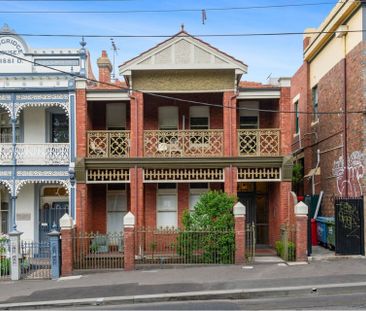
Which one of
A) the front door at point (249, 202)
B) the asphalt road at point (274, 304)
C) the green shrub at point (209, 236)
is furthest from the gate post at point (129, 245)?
the front door at point (249, 202)

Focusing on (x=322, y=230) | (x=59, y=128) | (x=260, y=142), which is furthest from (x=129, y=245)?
(x=322, y=230)

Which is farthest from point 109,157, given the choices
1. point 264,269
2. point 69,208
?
point 264,269

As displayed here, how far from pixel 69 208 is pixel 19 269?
3.46m

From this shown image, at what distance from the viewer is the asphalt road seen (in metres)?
10.4

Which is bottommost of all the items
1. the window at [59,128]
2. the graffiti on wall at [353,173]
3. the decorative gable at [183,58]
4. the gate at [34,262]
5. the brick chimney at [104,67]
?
the gate at [34,262]

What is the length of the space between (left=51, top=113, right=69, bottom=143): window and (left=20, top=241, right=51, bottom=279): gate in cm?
424

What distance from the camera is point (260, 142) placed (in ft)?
61.3

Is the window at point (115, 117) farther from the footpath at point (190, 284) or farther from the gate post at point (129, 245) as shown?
the footpath at point (190, 284)

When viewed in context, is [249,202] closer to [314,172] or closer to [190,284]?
[314,172]

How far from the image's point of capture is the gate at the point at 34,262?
16250mm

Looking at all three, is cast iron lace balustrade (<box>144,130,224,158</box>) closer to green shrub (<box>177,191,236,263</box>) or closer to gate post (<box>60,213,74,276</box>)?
green shrub (<box>177,191,236,263</box>)

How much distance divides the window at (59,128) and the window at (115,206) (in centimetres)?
266

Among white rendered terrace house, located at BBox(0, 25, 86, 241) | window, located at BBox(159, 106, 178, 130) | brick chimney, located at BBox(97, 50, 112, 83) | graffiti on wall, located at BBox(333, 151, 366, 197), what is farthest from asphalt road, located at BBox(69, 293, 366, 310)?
brick chimney, located at BBox(97, 50, 112, 83)

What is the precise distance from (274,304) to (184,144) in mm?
8803
